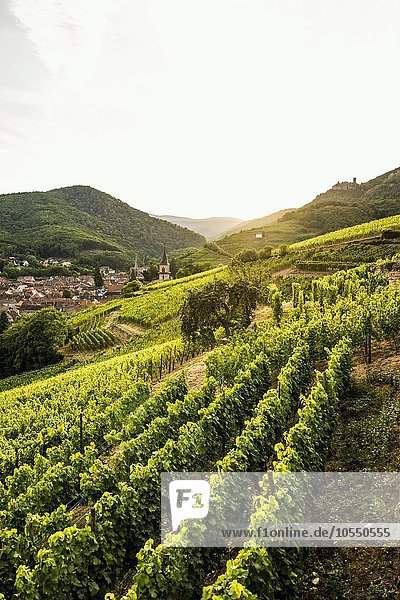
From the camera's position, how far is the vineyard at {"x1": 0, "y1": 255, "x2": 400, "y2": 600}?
5852mm

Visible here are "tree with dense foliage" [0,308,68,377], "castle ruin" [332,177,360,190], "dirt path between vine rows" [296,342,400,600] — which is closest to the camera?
"dirt path between vine rows" [296,342,400,600]

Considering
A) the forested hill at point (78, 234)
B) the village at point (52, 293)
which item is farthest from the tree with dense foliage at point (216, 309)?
the forested hill at point (78, 234)

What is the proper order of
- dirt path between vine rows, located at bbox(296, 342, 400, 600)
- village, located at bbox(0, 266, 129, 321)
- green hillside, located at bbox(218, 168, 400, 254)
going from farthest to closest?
green hillside, located at bbox(218, 168, 400, 254) < village, located at bbox(0, 266, 129, 321) < dirt path between vine rows, located at bbox(296, 342, 400, 600)

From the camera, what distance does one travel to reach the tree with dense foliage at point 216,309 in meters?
19.6

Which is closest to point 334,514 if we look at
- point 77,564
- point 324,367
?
point 77,564

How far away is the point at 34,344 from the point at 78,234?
123 m

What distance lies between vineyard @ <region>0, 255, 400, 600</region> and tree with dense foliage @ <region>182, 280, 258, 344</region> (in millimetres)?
1987

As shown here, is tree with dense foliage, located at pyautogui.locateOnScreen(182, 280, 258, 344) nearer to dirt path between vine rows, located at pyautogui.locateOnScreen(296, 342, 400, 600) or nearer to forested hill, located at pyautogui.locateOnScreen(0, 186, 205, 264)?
dirt path between vine rows, located at pyautogui.locateOnScreen(296, 342, 400, 600)

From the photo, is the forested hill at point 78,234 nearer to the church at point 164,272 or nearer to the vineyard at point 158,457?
the church at point 164,272

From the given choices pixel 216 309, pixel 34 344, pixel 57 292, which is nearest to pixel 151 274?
pixel 57 292
